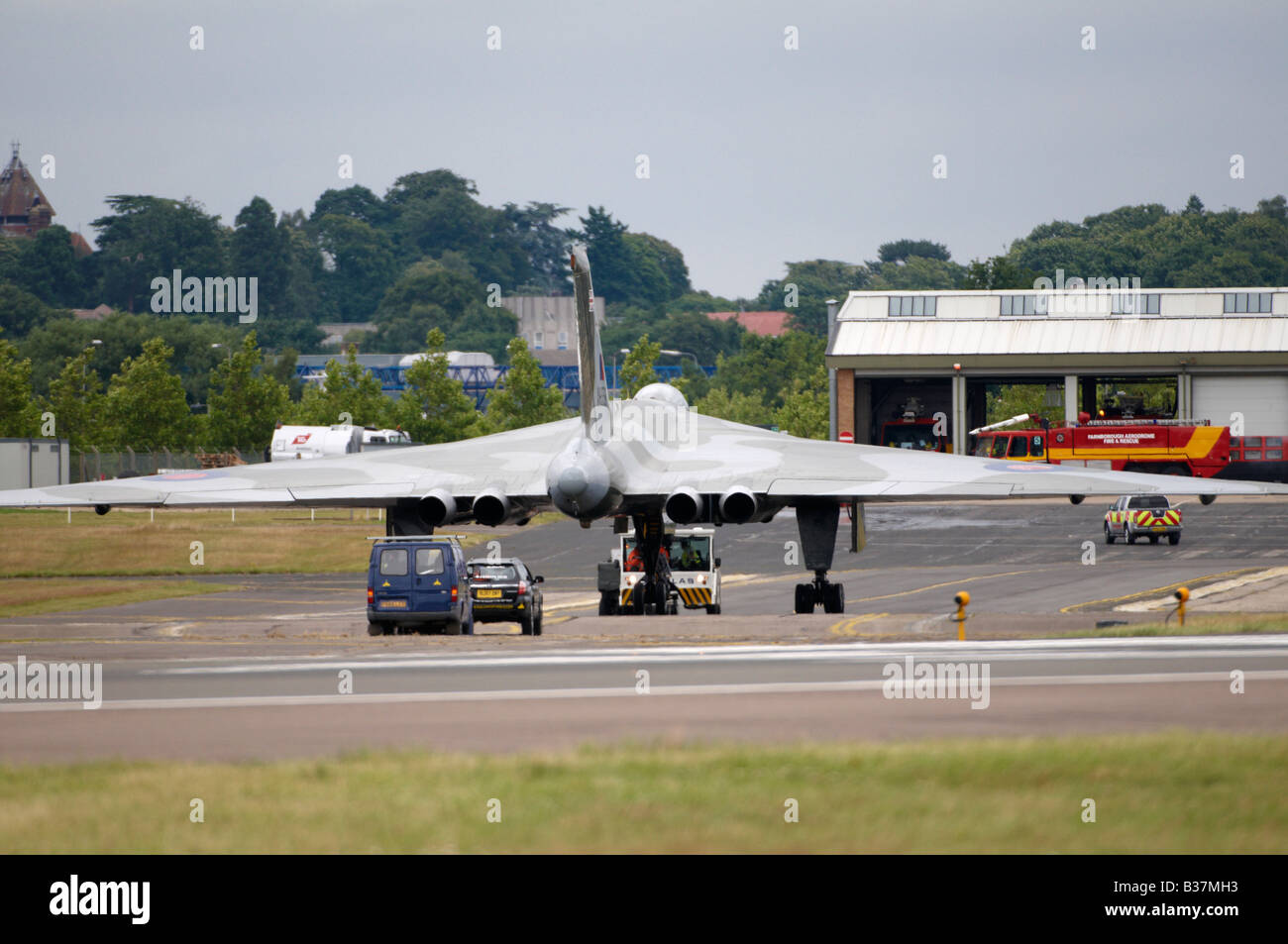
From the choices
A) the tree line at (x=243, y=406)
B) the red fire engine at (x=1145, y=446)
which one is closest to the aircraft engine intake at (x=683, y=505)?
the red fire engine at (x=1145, y=446)

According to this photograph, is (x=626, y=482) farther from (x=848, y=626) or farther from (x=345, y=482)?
(x=345, y=482)

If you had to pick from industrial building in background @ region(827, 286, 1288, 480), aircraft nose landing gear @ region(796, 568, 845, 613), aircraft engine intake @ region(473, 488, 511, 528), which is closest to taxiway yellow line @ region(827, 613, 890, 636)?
aircraft nose landing gear @ region(796, 568, 845, 613)

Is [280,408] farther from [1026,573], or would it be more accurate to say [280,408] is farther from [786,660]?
[786,660]

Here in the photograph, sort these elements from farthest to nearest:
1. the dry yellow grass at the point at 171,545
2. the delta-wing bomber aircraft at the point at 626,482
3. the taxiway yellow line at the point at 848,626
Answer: the dry yellow grass at the point at 171,545 → the delta-wing bomber aircraft at the point at 626,482 → the taxiway yellow line at the point at 848,626

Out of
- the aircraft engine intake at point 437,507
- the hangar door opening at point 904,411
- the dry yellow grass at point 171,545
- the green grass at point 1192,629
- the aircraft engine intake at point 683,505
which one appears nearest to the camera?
the green grass at point 1192,629

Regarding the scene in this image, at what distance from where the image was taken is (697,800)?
10656 millimetres

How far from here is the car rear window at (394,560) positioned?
28.4 m

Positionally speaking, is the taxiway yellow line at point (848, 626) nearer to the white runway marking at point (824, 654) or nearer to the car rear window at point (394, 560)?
the white runway marking at point (824, 654)

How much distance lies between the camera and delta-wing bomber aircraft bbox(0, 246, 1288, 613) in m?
26.2

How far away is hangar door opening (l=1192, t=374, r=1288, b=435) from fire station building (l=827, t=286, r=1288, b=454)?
0.18 feet

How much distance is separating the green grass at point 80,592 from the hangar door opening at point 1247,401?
5953 cm

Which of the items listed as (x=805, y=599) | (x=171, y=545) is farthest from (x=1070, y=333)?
(x=805, y=599)
